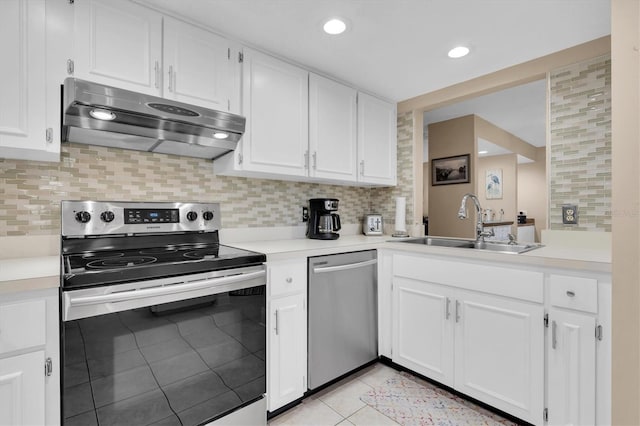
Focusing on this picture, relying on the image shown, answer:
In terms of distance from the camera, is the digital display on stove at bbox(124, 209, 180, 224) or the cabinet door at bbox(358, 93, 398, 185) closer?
the digital display on stove at bbox(124, 209, 180, 224)

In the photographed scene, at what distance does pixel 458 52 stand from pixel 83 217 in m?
2.43

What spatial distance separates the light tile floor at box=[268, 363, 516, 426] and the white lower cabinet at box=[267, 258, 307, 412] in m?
0.09

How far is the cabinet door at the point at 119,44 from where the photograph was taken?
142 centimetres

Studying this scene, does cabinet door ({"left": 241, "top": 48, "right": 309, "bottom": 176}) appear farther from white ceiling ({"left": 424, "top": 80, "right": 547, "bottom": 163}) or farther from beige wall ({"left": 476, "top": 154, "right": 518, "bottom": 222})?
beige wall ({"left": 476, "top": 154, "right": 518, "bottom": 222})

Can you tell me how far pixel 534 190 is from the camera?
24.8ft

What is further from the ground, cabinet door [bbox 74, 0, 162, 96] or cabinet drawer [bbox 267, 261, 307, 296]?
cabinet door [bbox 74, 0, 162, 96]

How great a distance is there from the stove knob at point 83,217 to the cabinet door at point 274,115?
85 centimetres

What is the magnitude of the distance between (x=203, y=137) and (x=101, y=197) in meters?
0.64

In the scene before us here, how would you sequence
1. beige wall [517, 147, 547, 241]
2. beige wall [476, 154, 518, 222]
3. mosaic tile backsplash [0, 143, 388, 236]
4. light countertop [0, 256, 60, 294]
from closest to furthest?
1. light countertop [0, 256, 60, 294]
2. mosaic tile backsplash [0, 143, 388, 236]
3. beige wall [476, 154, 518, 222]
4. beige wall [517, 147, 547, 241]

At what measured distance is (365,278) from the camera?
219cm

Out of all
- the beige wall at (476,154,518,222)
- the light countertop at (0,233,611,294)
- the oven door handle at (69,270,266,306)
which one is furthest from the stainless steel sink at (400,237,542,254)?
the beige wall at (476,154,518,222)

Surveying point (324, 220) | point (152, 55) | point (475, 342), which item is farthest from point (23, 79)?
point (475, 342)

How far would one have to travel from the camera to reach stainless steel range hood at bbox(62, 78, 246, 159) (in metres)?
1.31

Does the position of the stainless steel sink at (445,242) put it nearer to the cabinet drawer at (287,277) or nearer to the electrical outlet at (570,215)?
the electrical outlet at (570,215)
